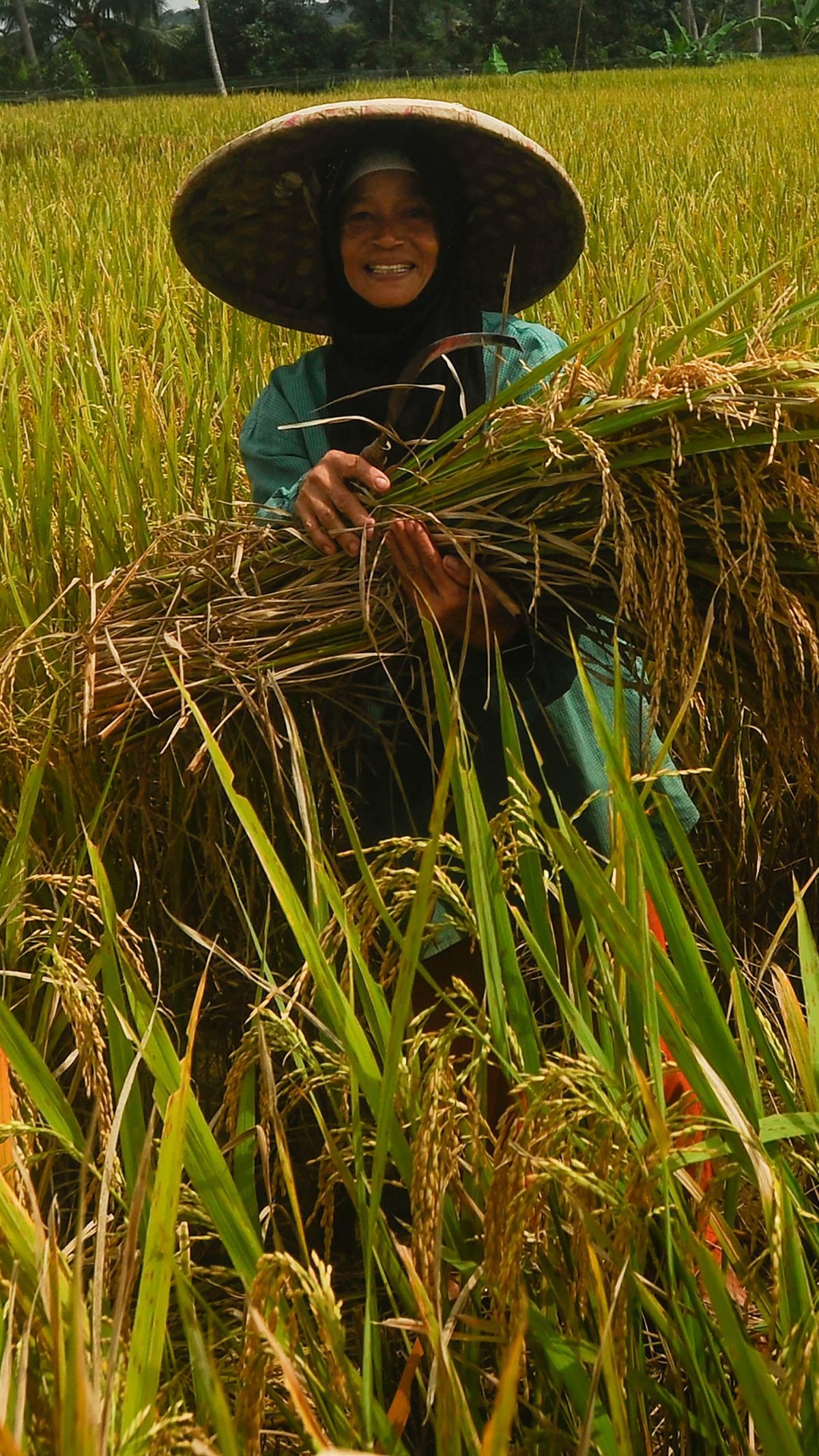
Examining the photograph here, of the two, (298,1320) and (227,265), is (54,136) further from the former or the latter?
(298,1320)

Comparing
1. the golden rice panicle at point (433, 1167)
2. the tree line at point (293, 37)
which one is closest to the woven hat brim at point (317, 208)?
the golden rice panicle at point (433, 1167)

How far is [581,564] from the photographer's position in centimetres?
113

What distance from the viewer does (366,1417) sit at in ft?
2.07

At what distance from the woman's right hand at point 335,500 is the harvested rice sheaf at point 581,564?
0.06 feet

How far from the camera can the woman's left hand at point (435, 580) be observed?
1.13 meters

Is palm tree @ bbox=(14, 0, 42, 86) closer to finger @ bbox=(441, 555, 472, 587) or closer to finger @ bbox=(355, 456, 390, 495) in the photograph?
finger @ bbox=(355, 456, 390, 495)

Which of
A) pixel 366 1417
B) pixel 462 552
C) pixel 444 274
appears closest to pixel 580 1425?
pixel 366 1417

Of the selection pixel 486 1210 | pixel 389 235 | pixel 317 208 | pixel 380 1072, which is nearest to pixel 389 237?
pixel 389 235

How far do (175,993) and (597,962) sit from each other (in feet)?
2.72

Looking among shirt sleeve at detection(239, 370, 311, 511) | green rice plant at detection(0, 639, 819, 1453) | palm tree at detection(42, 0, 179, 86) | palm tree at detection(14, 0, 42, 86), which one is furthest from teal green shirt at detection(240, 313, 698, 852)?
palm tree at detection(42, 0, 179, 86)

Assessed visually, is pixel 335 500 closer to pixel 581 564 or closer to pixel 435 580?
pixel 435 580

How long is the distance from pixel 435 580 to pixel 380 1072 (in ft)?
1.49

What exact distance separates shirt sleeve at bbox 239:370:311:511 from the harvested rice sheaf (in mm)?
188

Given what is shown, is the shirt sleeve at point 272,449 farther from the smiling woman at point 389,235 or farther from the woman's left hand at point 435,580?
the woman's left hand at point 435,580
